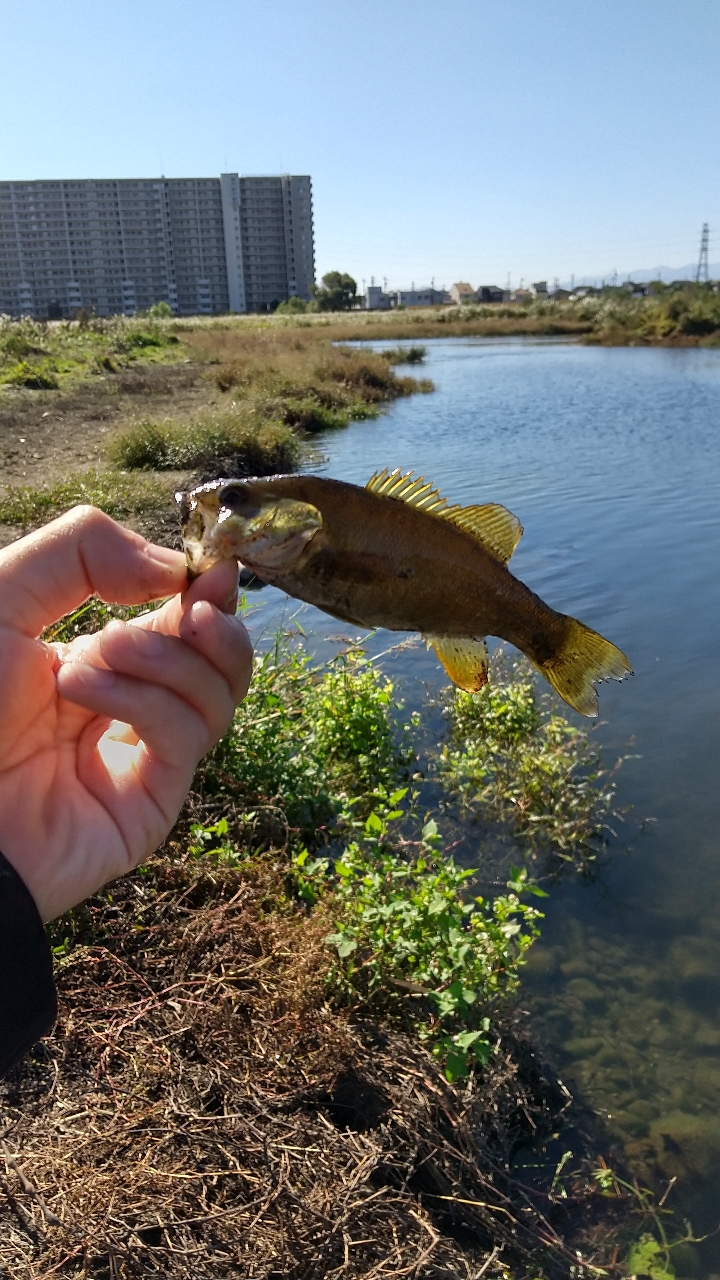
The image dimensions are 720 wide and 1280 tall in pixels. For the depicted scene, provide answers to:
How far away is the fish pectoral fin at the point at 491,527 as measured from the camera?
6.86ft

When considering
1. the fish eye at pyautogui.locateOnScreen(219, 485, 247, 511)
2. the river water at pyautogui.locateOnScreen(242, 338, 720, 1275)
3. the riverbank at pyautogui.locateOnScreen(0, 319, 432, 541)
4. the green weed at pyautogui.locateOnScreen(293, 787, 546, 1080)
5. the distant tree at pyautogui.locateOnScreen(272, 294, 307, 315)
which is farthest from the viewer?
the distant tree at pyautogui.locateOnScreen(272, 294, 307, 315)

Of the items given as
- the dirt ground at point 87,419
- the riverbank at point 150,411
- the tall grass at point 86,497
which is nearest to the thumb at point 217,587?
the dirt ground at point 87,419

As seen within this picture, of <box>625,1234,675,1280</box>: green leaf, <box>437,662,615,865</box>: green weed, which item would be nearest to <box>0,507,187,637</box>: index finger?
<box>625,1234,675,1280</box>: green leaf

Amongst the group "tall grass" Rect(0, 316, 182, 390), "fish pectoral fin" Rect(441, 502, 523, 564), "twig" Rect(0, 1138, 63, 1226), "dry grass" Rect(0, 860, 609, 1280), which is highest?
"tall grass" Rect(0, 316, 182, 390)

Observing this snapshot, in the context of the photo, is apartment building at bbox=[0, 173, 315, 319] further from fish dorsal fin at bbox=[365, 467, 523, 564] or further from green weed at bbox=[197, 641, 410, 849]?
fish dorsal fin at bbox=[365, 467, 523, 564]

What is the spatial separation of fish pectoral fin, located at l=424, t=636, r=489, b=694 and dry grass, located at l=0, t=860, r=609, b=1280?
2414 mm

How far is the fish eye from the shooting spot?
1951 millimetres

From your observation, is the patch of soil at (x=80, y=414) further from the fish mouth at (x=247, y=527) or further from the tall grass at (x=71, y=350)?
the fish mouth at (x=247, y=527)

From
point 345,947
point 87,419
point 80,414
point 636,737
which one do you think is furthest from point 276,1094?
point 80,414

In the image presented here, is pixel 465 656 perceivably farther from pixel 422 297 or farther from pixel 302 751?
pixel 422 297

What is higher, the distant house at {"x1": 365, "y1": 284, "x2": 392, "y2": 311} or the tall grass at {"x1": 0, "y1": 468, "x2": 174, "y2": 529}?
the distant house at {"x1": 365, "y1": 284, "x2": 392, "y2": 311}

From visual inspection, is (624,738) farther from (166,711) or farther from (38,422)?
(38,422)

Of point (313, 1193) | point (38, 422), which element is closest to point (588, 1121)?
point (313, 1193)

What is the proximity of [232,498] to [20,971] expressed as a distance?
3.73 ft
